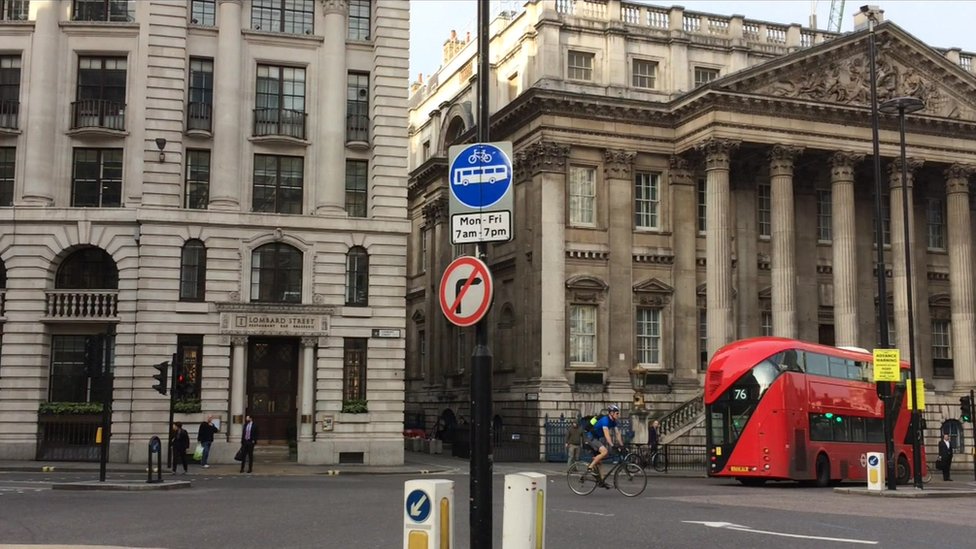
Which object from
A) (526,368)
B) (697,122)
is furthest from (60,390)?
(697,122)

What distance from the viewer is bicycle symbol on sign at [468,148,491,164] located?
9.86 meters

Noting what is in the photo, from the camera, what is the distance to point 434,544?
351 inches

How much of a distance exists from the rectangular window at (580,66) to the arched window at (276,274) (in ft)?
56.2

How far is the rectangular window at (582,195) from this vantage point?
46.2 metres

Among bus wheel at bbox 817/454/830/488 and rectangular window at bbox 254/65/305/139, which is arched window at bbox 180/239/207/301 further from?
bus wheel at bbox 817/454/830/488

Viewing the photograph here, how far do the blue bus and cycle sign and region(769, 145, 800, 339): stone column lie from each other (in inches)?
1444

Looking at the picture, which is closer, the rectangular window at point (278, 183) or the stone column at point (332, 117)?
the rectangular window at point (278, 183)

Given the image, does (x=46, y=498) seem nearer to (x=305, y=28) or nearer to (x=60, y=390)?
(x=60, y=390)

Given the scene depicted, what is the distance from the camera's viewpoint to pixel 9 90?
35.5m

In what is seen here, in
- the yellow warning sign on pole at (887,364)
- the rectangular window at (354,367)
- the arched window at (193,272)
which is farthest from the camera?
the rectangular window at (354,367)

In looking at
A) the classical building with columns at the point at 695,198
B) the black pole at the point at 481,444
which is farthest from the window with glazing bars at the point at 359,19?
the black pole at the point at 481,444

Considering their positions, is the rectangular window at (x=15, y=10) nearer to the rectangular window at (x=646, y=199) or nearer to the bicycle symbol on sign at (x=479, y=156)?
the rectangular window at (x=646, y=199)

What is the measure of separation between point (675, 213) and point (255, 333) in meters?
20.7

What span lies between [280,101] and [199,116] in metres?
2.76
